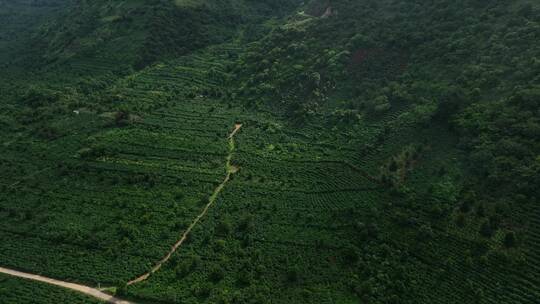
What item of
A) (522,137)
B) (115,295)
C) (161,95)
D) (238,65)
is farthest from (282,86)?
(115,295)

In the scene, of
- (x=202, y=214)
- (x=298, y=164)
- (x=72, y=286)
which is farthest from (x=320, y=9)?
(x=72, y=286)

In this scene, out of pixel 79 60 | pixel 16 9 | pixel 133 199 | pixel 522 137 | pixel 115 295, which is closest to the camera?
pixel 115 295

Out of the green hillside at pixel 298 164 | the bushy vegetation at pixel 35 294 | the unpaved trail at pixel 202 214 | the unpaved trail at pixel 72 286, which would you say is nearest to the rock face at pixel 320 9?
the green hillside at pixel 298 164

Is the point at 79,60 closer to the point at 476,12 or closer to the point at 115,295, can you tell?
the point at 115,295

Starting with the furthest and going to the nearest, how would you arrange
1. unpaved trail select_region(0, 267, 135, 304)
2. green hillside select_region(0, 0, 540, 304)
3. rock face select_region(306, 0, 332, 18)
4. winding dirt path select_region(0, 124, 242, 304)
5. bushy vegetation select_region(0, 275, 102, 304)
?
1. rock face select_region(306, 0, 332, 18)
2. green hillside select_region(0, 0, 540, 304)
3. winding dirt path select_region(0, 124, 242, 304)
4. unpaved trail select_region(0, 267, 135, 304)
5. bushy vegetation select_region(0, 275, 102, 304)

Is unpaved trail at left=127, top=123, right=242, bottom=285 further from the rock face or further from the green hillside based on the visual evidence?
the rock face

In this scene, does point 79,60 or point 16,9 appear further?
point 16,9

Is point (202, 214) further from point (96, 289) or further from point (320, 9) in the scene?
point (320, 9)

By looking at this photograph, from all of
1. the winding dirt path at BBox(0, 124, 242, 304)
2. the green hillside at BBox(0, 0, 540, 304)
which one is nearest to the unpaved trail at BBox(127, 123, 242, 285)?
the winding dirt path at BBox(0, 124, 242, 304)

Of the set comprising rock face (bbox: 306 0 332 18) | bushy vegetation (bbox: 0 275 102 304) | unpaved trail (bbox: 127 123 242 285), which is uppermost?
rock face (bbox: 306 0 332 18)

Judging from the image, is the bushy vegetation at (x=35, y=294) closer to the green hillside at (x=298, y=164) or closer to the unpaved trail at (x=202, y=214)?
the green hillside at (x=298, y=164)
